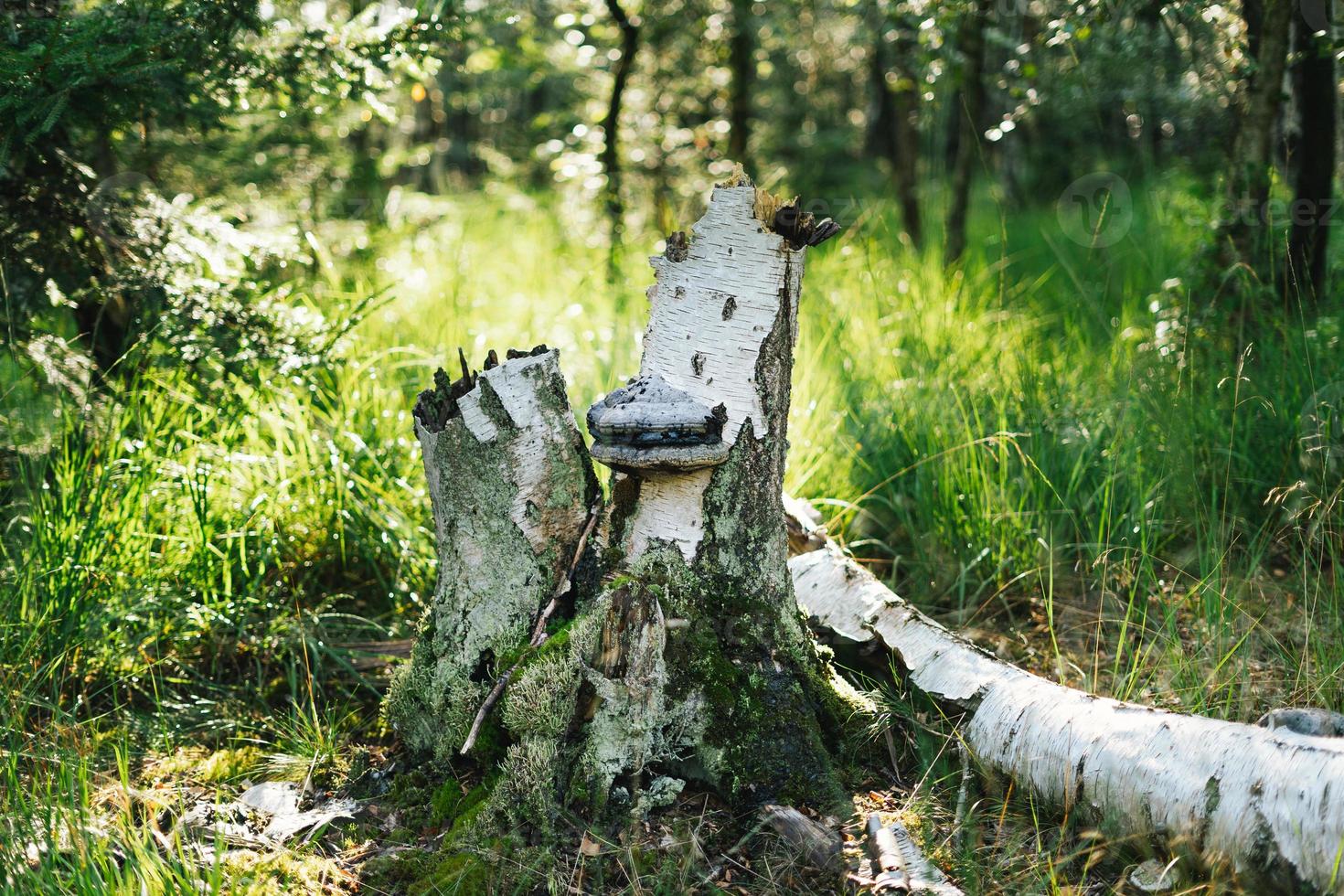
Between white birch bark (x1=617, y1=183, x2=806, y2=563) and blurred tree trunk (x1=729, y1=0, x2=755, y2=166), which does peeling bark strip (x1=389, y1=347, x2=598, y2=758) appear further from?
blurred tree trunk (x1=729, y1=0, x2=755, y2=166)

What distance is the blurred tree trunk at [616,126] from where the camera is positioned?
691cm

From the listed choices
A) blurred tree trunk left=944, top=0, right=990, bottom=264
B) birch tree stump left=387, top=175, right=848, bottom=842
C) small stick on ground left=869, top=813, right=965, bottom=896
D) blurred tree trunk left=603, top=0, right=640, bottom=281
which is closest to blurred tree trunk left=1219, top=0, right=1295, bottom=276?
blurred tree trunk left=944, top=0, right=990, bottom=264

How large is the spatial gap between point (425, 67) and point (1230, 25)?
3569 millimetres

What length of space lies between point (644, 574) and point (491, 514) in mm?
411

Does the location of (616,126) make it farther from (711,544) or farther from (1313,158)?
(711,544)

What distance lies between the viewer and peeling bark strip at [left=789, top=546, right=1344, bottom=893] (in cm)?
175

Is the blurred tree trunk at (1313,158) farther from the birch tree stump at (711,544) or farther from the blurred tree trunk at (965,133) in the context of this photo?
the birch tree stump at (711,544)

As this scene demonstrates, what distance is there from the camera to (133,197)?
3.54 meters

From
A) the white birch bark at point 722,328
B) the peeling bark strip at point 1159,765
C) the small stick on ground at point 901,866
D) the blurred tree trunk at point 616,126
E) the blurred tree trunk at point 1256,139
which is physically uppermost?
the blurred tree trunk at point 616,126

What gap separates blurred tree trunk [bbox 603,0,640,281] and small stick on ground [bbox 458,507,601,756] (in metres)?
4.20

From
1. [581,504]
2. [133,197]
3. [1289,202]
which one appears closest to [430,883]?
[581,504]

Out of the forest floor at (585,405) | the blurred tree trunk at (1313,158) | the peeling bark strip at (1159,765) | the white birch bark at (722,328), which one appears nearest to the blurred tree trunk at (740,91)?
the forest floor at (585,405)

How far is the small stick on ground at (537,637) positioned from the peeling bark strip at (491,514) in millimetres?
17

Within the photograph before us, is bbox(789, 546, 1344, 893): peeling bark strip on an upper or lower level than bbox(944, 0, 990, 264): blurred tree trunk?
lower
